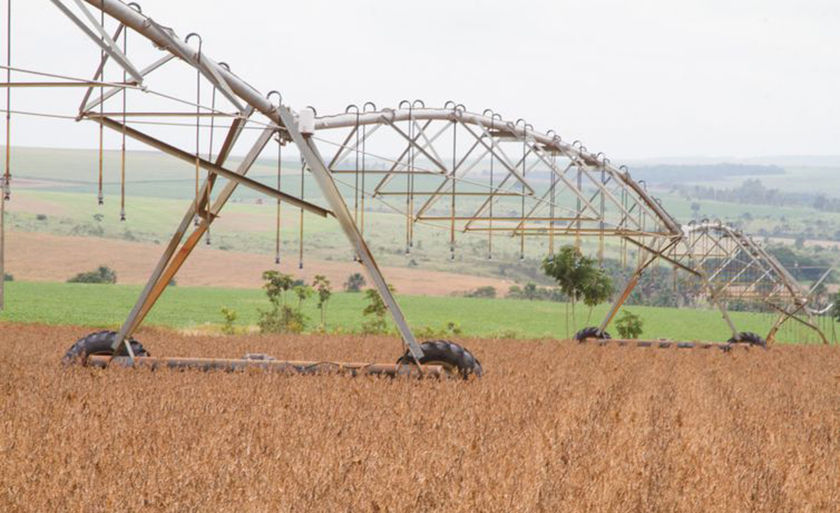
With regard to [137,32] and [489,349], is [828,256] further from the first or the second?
[137,32]

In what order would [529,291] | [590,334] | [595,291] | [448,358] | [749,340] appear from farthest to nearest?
1. [529,291]
2. [595,291]
3. [749,340]
4. [590,334]
5. [448,358]

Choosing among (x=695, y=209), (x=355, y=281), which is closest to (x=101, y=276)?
(x=355, y=281)

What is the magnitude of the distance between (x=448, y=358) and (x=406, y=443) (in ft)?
16.2

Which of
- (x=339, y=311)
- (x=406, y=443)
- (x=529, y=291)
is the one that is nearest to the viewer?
(x=406, y=443)

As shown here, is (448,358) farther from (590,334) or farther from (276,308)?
(276,308)

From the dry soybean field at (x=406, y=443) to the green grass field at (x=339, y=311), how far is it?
25927 millimetres

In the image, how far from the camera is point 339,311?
1913 inches

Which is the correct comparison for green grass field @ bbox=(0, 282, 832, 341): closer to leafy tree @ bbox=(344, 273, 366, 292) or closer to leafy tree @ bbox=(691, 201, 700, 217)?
leafy tree @ bbox=(344, 273, 366, 292)

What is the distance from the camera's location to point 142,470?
224 inches

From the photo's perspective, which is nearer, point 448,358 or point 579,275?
point 448,358

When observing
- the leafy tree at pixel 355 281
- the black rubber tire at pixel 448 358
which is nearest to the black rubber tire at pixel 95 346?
the black rubber tire at pixel 448 358

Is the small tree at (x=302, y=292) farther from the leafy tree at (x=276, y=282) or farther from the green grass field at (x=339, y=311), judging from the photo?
the green grass field at (x=339, y=311)

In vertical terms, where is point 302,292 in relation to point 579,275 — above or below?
below

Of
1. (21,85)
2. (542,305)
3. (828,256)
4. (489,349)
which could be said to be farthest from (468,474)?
(828,256)
